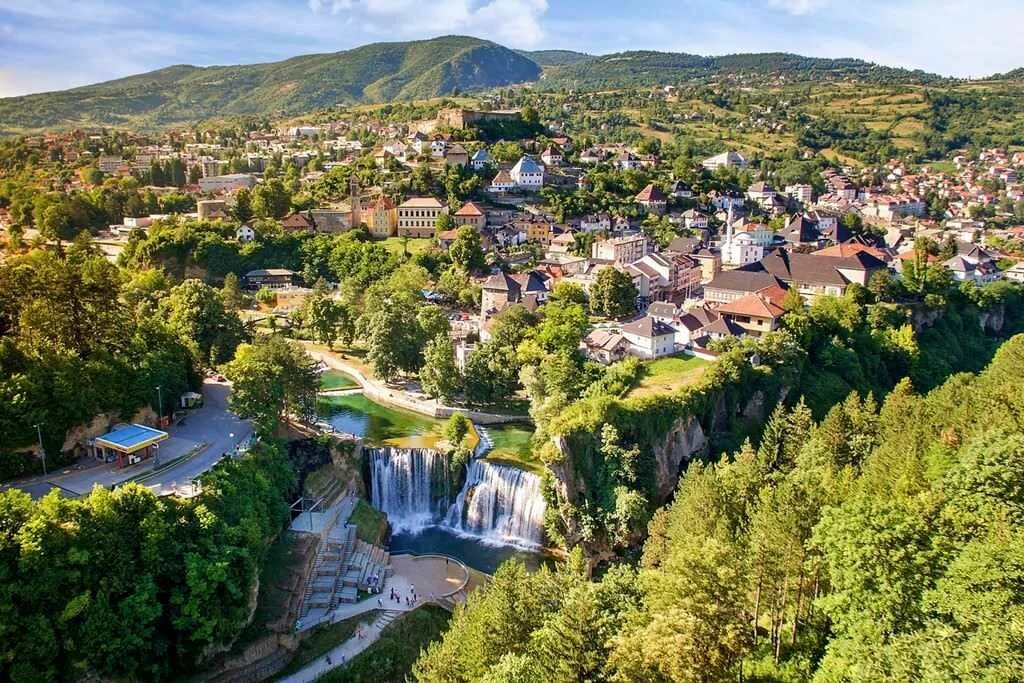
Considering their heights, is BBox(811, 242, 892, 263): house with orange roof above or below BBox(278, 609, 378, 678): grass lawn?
above

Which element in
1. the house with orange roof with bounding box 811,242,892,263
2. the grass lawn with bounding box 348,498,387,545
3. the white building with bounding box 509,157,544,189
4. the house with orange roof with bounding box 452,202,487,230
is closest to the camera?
the grass lawn with bounding box 348,498,387,545

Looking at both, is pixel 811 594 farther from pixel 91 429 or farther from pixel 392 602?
pixel 91 429

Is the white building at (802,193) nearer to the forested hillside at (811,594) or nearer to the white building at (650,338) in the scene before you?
the white building at (650,338)

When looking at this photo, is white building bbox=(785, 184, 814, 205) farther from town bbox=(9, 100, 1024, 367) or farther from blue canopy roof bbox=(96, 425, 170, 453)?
blue canopy roof bbox=(96, 425, 170, 453)

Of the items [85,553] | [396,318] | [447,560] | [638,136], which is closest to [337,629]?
[447,560]

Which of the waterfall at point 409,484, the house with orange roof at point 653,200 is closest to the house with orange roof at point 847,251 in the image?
the house with orange roof at point 653,200

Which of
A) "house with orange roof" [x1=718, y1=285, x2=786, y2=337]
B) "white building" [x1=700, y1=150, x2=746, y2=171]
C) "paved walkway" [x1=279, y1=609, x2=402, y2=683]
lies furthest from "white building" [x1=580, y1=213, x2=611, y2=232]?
"paved walkway" [x1=279, y1=609, x2=402, y2=683]

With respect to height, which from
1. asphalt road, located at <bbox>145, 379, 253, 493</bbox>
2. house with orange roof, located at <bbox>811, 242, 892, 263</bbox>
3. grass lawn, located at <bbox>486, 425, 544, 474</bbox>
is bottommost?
grass lawn, located at <bbox>486, 425, 544, 474</bbox>
